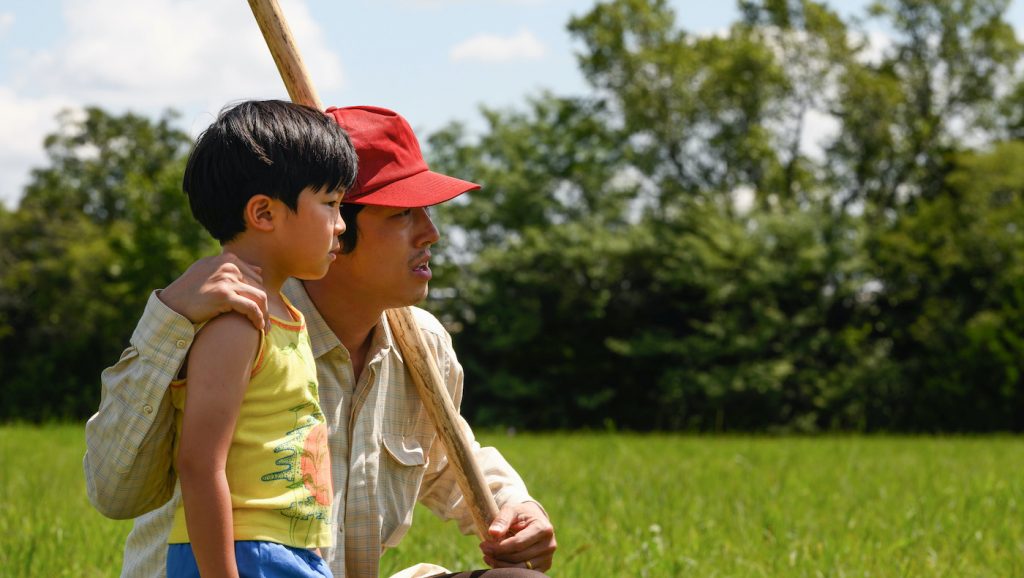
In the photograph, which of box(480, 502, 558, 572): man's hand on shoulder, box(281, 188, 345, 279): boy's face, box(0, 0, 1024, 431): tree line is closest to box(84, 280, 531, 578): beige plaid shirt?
box(480, 502, 558, 572): man's hand on shoulder

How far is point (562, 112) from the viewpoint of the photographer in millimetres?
26234

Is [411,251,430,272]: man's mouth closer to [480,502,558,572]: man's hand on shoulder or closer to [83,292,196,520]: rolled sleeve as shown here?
[480,502,558,572]: man's hand on shoulder

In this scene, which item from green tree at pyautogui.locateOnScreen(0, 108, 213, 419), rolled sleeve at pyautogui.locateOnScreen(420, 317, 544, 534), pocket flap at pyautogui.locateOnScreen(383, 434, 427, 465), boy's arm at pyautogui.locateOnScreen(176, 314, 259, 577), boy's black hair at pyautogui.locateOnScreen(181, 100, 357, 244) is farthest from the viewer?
green tree at pyautogui.locateOnScreen(0, 108, 213, 419)

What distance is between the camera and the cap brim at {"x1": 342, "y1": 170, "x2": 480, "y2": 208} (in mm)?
2561

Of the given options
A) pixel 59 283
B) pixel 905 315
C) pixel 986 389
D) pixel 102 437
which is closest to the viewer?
pixel 102 437

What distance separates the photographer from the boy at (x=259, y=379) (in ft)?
6.10

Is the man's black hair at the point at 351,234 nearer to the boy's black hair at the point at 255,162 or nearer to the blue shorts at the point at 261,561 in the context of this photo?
the boy's black hair at the point at 255,162

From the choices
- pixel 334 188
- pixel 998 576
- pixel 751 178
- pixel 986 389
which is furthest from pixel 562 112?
pixel 334 188

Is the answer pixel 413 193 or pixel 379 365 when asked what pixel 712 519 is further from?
pixel 413 193

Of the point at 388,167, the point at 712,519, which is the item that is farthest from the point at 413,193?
the point at 712,519

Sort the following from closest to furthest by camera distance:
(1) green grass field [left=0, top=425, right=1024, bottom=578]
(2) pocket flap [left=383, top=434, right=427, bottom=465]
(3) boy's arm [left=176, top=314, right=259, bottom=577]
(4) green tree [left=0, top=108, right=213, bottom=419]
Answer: (3) boy's arm [left=176, top=314, right=259, bottom=577], (2) pocket flap [left=383, top=434, right=427, bottom=465], (1) green grass field [left=0, top=425, right=1024, bottom=578], (4) green tree [left=0, top=108, right=213, bottom=419]

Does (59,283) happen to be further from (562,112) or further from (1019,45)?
(1019,45)

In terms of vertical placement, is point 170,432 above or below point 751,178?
below

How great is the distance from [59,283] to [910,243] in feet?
56.6
